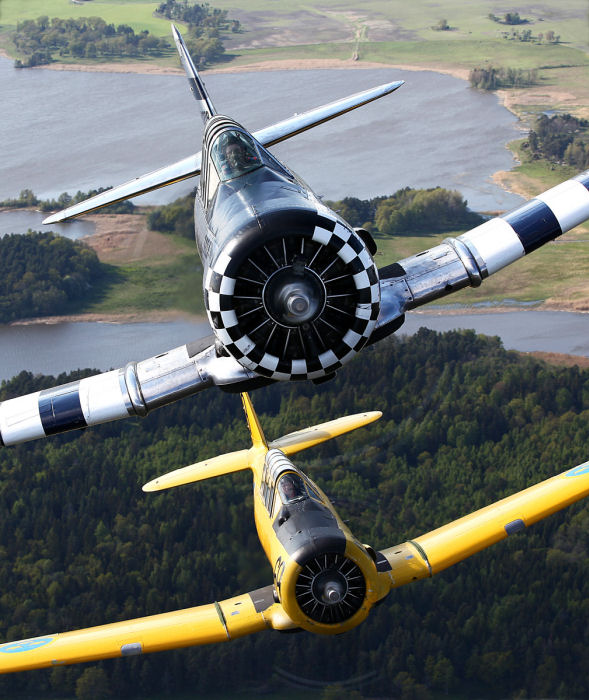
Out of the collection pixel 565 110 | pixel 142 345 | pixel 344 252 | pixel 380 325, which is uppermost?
pixel 344 252

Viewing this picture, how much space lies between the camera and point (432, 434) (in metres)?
53.2

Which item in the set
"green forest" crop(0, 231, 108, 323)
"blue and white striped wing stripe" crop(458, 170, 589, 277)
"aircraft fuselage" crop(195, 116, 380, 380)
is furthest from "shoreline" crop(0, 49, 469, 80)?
"aircraft fuselage" crop(195, 116, 380, 380)

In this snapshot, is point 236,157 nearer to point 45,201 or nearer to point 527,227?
point 527,227

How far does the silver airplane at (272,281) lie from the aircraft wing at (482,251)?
3 cm

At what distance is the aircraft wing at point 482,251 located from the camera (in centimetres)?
2183

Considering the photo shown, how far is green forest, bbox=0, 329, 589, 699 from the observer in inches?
1494

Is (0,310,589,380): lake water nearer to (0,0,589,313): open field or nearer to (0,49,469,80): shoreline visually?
(0,0,589,313): open field

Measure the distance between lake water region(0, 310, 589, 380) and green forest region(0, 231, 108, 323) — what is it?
2941 mm

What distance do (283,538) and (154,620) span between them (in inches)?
191

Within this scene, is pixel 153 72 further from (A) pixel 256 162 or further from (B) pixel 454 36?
(A) pixel 256 162

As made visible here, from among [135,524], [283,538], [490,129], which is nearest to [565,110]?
[490,129]

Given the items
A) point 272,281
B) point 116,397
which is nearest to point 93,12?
point 116,397

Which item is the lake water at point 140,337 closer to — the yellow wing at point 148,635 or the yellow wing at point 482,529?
the yellow wing at point 148,635

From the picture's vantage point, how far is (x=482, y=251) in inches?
886
